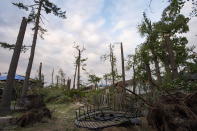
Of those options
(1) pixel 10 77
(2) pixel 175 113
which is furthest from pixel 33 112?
(2) pixel 175 113

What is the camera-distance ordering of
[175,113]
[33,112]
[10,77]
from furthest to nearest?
[10,77]
[33,112]
[175,113]

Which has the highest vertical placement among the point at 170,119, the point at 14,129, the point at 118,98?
the point at 118,98

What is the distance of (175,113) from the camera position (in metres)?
2.89

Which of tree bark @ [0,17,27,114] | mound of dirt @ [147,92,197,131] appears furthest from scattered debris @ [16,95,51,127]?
mound of dirt @ [147,92,197,131]

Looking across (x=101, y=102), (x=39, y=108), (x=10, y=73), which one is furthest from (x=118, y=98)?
(x=10, y=73)

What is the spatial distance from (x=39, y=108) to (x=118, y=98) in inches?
161

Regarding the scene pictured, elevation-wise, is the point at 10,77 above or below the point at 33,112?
above

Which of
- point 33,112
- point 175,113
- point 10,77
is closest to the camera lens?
point 175,113

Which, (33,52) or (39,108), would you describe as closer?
(39,108)

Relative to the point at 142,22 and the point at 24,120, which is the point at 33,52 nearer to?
the point at 24,120

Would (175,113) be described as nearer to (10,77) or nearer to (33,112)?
(33,112)

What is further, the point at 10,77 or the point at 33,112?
the point at 10,77

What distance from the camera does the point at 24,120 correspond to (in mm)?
7746

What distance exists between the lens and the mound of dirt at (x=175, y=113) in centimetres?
273
